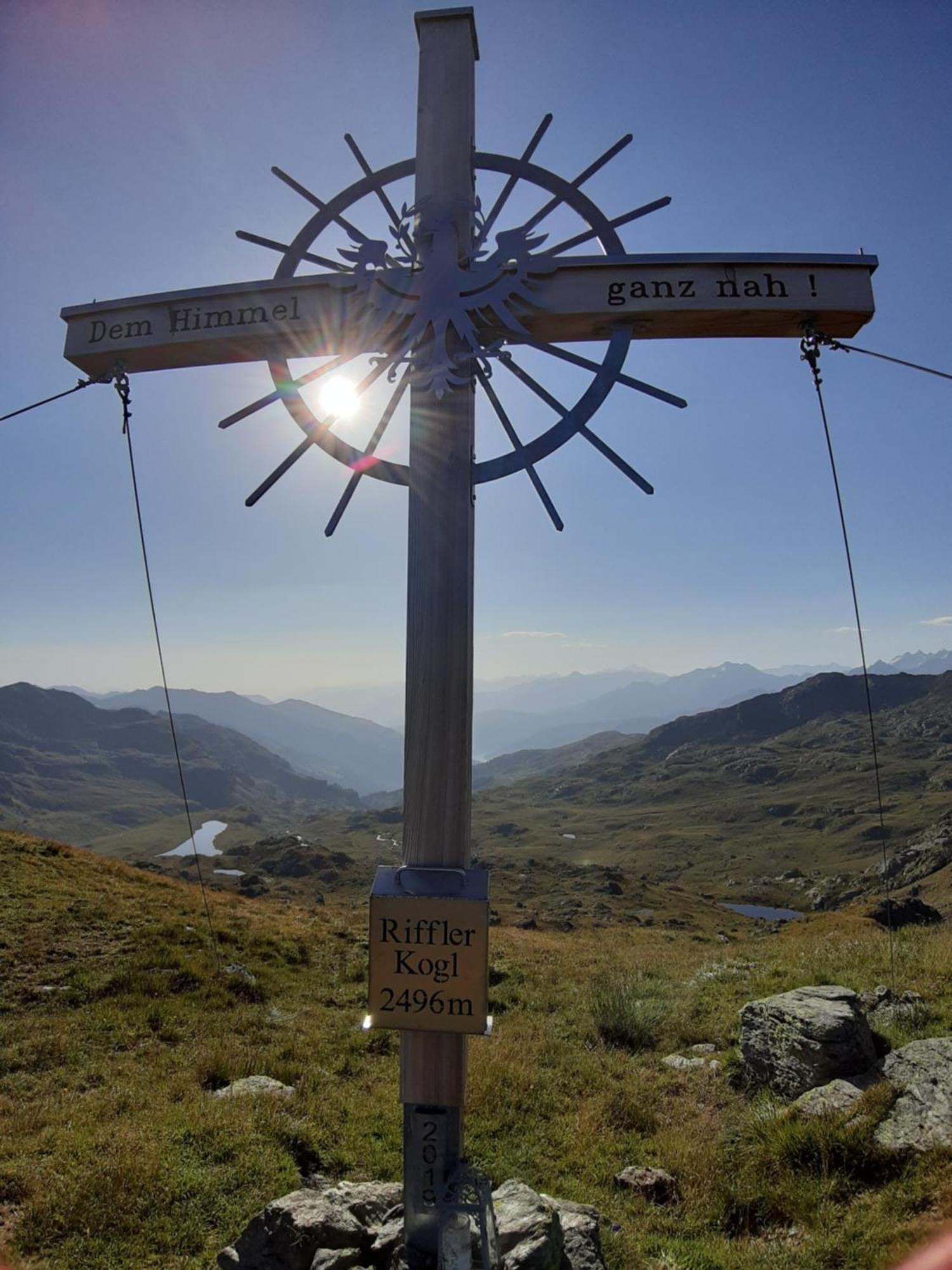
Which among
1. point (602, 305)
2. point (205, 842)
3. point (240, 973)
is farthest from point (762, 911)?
point (205, 842)

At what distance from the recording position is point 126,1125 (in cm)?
604

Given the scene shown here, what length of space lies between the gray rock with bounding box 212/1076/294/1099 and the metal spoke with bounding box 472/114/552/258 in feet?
25.2

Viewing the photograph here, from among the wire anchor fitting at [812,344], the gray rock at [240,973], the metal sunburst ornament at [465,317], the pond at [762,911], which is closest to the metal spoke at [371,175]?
the metal sunburst ornament at [465,317]

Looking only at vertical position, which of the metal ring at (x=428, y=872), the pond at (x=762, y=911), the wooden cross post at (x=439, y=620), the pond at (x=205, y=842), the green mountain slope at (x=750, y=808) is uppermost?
the wooden cross post at (x=439, y=620)

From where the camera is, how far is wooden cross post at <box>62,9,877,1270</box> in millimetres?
3654

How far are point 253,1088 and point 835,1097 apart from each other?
18.2 ft

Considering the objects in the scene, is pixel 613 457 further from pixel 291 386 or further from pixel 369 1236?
pixel 369 1236

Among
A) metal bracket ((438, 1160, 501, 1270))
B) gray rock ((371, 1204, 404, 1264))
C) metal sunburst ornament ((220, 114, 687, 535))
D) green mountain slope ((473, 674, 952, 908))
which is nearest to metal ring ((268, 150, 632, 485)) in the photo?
metal sunburst ornament ((220, 114, 687, 535))

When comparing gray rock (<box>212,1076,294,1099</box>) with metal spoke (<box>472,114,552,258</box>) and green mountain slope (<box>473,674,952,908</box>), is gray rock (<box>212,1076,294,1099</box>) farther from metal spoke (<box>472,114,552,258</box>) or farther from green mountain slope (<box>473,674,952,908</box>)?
green mountain slope (<box>473,674,952,908</box>)

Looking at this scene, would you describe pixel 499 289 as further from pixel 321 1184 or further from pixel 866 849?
pixel 866 849

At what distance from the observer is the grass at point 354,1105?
15.5 ft

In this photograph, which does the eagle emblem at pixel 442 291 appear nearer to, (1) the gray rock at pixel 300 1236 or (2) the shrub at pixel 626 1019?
(1) the gray rock at pixel 300 1236

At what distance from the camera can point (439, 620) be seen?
12.9ft

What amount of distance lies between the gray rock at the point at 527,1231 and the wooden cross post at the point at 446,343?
1.55 feet
